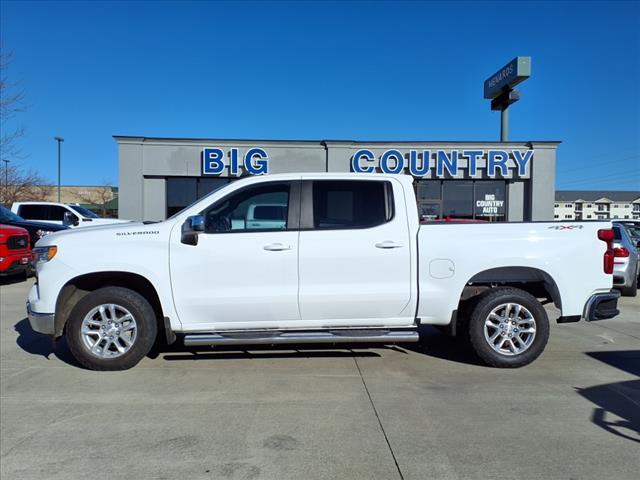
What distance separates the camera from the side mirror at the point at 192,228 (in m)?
4.64

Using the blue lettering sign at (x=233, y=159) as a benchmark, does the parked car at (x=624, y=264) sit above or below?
below

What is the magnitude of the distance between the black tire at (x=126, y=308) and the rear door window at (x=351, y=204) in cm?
196

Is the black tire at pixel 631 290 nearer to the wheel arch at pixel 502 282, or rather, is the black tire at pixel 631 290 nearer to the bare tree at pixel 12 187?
the wheel arch at pixel 502 282

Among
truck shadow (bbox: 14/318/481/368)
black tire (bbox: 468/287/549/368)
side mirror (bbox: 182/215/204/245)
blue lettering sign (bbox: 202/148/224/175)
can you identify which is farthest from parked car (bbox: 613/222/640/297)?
blue lettering sign (bbox: 202/148/224/175)

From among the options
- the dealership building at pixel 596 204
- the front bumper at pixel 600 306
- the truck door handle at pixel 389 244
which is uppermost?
the dealership building at pixel 596 204

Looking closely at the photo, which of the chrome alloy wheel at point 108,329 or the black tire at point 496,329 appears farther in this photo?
the black tire at point 496,329

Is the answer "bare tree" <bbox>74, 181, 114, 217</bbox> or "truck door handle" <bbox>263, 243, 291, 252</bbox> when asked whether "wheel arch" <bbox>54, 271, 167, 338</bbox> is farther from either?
"bare tree" <bbox>74, 181, 114, 217</bbox>

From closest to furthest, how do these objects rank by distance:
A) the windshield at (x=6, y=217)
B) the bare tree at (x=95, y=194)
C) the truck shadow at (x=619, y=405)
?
1. the truck shadow at (x=619, y=405)
2. the windshield at (x=6, y=217)
3. the bare tree at (x=95, y=194)

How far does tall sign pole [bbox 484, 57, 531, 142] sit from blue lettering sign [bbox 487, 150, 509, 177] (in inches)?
88.4

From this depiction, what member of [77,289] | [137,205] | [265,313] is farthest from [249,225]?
[137,205]

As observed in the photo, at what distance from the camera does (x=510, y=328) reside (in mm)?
4973

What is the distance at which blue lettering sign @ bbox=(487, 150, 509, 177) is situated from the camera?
65.6 ft

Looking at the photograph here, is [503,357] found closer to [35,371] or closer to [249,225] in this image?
[249,225]

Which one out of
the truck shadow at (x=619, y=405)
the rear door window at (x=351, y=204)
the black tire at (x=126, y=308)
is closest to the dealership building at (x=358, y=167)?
the rear door window at (x=351, y=204)
